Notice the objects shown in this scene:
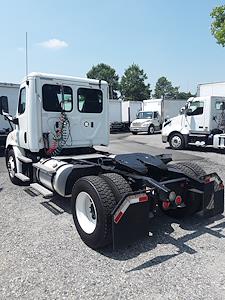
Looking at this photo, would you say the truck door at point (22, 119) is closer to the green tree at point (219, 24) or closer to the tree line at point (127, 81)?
the green tree at point (219, 24)

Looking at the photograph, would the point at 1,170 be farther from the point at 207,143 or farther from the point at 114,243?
the point at 207,143

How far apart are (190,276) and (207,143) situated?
1193cm

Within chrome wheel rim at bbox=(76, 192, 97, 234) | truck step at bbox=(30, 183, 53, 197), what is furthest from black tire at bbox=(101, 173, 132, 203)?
truck step at bbox=(30, 183, 53, 197)

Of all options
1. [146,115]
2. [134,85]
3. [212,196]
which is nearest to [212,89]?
[146,115]

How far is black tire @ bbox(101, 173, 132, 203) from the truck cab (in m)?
22.7

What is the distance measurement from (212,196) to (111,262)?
194cm

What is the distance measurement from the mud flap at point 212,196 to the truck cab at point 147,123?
872 inches

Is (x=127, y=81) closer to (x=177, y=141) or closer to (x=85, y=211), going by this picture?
(x=177, y=141)

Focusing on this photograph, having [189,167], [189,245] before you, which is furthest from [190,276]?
[189,167]

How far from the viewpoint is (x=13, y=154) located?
725cm

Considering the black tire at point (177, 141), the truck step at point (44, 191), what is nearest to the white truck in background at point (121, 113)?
the black tire at point (177, 141)

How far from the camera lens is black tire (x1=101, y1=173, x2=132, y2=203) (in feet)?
12.6

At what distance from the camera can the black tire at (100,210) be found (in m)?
3.70

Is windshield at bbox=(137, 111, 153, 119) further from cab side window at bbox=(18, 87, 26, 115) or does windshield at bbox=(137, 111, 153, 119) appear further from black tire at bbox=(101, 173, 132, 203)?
black tire at bbox=(101, 173, 132, 203)
